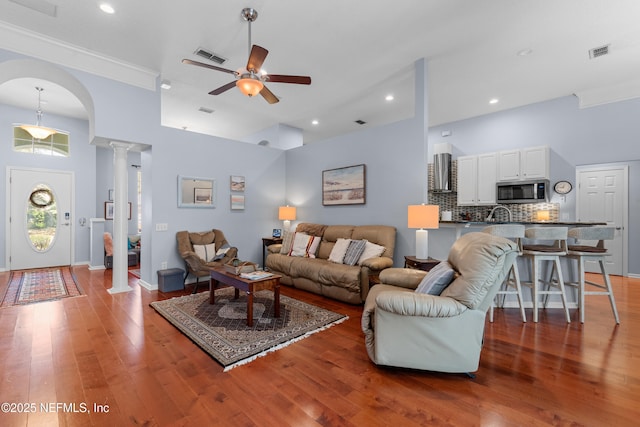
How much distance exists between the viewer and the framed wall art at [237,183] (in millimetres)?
5457

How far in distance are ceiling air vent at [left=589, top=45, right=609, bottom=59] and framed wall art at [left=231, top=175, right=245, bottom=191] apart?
5.73 m

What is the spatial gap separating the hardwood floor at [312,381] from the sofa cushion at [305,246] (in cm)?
190

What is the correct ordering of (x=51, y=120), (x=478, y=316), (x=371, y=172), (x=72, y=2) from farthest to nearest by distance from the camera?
(x=51, y=120) → (x=371, y=172) → (x=72, y=2) → (x=478, y=316)

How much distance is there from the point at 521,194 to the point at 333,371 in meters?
5.33

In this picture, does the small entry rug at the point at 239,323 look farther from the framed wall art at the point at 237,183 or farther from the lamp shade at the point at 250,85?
A: the lamp shade at the point at 250,85

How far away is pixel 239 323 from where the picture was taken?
297cm

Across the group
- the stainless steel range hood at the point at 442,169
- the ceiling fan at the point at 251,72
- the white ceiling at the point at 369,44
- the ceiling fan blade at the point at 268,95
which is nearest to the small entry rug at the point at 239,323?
the ceiling fan at the point at 251,72

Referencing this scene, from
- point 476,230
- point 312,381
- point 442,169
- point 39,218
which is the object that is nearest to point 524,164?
point 442,169

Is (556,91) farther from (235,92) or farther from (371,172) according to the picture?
(235,92)

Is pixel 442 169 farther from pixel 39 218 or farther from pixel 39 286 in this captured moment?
pixel 39 218

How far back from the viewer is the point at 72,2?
286 cm

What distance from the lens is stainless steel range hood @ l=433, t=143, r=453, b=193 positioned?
6262mm

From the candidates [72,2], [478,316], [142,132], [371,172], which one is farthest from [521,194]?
[72,2]

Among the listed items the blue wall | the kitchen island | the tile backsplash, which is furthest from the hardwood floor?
the tile backsplash
